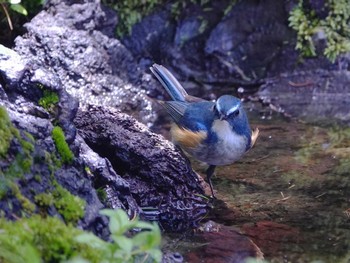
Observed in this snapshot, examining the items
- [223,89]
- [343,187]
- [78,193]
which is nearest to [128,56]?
[223,89]

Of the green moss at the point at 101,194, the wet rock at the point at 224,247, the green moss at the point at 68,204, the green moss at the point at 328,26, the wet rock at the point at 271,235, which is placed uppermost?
the green moss at the point at 68,204

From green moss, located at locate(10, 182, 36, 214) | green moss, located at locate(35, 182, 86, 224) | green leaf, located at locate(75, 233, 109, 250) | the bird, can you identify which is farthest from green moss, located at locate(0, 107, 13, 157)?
the bird

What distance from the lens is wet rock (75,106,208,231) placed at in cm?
541

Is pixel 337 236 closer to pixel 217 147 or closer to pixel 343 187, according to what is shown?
pixel 343 187

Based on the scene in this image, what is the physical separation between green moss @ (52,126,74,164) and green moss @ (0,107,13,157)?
468 mm

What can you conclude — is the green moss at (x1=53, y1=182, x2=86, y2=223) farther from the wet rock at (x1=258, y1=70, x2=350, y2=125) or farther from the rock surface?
the wet rock at (x1=258, y1=70, x2=350, y2=125)

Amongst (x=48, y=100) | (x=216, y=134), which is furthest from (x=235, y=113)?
(x=48, y=100)

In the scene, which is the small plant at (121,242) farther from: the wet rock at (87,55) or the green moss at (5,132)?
the wet rock at (87,55)

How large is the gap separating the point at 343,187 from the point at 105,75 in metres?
3.82

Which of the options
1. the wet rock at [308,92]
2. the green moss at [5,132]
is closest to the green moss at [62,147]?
the green moss at [5,132]

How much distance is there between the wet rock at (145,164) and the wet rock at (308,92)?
3104 mm

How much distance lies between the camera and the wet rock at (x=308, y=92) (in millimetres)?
8531

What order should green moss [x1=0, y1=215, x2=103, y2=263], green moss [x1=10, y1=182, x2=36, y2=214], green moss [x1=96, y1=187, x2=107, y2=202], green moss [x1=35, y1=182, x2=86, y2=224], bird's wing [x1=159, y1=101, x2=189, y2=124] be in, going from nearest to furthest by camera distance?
green moss [x1=0, y1=215, x2=103, y2=263]
green moss [x1=10, y1=182, x2=36, y2=214]
green moss [x1=35, y1=182, x2=86, y2=224]
green moss [x1=96, y1=187, x2=107, y2=202]
bird's wing [x1=159, y1=101, x2=189, y2=124]

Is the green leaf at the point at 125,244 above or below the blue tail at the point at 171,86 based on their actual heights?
above
